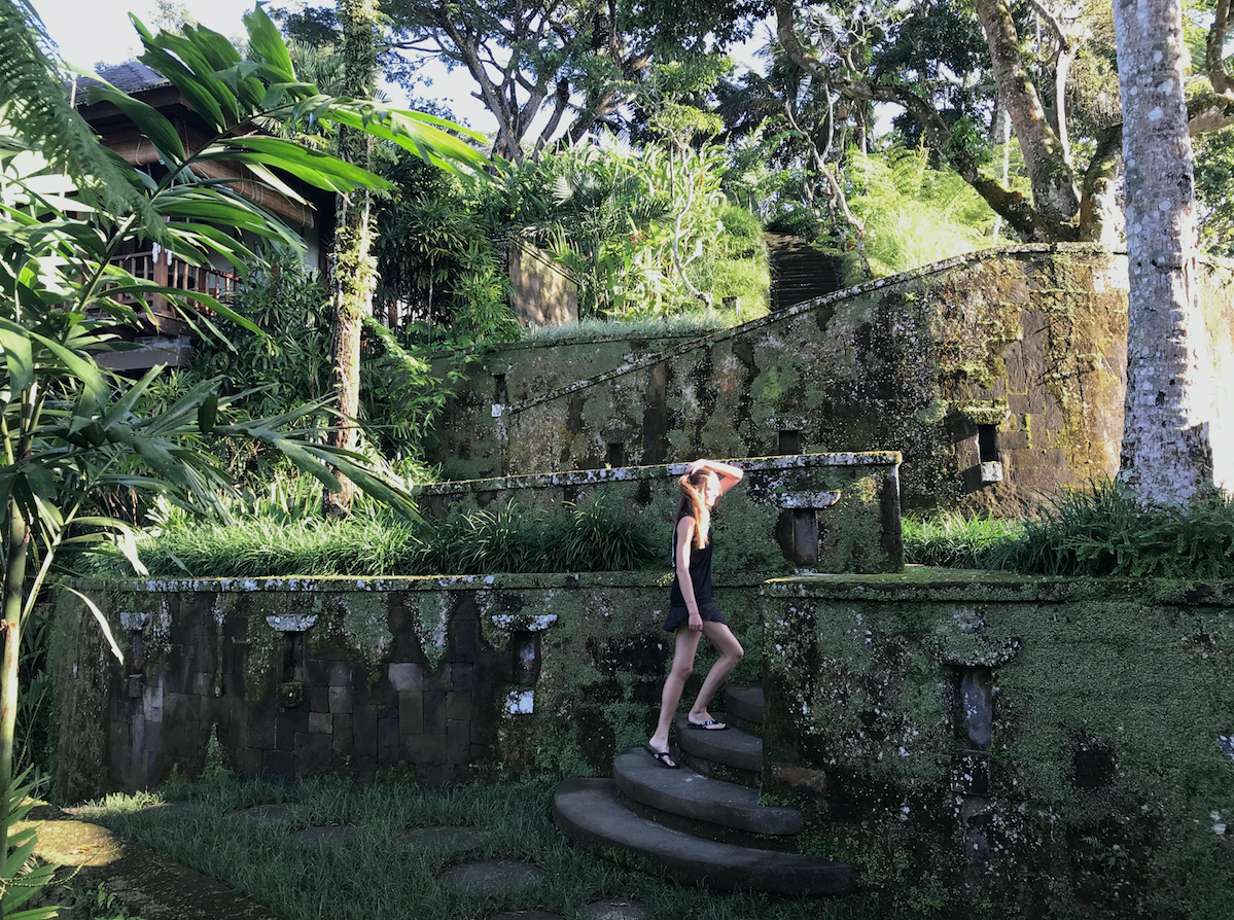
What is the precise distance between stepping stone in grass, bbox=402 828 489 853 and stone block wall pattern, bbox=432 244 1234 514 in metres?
4.65

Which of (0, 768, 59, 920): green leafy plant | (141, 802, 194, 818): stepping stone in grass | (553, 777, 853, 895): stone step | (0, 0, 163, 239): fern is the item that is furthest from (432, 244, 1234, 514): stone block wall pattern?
(0, 0, 163, 239): fern

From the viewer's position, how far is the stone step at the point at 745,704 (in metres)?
5.23

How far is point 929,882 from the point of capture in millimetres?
4082

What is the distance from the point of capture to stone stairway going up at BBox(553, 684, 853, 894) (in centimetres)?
417

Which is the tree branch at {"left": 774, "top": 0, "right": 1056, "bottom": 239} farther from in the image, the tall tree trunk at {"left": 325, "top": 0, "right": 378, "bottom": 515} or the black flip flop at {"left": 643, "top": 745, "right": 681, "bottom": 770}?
the black flip flop at {"left": 643, "top": 745, "right": 681, "bottom": 770}

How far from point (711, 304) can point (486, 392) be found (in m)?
4.78

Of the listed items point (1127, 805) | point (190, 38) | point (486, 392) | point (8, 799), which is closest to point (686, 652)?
point (1127, 805)

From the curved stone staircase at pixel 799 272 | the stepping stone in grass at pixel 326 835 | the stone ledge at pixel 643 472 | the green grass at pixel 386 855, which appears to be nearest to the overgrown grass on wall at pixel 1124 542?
the stone ledge at pixel 643 472

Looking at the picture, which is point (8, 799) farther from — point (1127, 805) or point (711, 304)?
point (711, 304)

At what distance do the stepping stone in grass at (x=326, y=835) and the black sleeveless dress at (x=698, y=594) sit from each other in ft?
6.80

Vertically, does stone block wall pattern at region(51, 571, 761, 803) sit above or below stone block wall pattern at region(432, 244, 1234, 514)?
below

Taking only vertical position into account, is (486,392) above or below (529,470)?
above

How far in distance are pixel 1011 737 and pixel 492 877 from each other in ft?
8.02

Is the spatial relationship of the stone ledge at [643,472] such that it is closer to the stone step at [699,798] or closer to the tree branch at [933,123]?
the stone step at [699,798]
